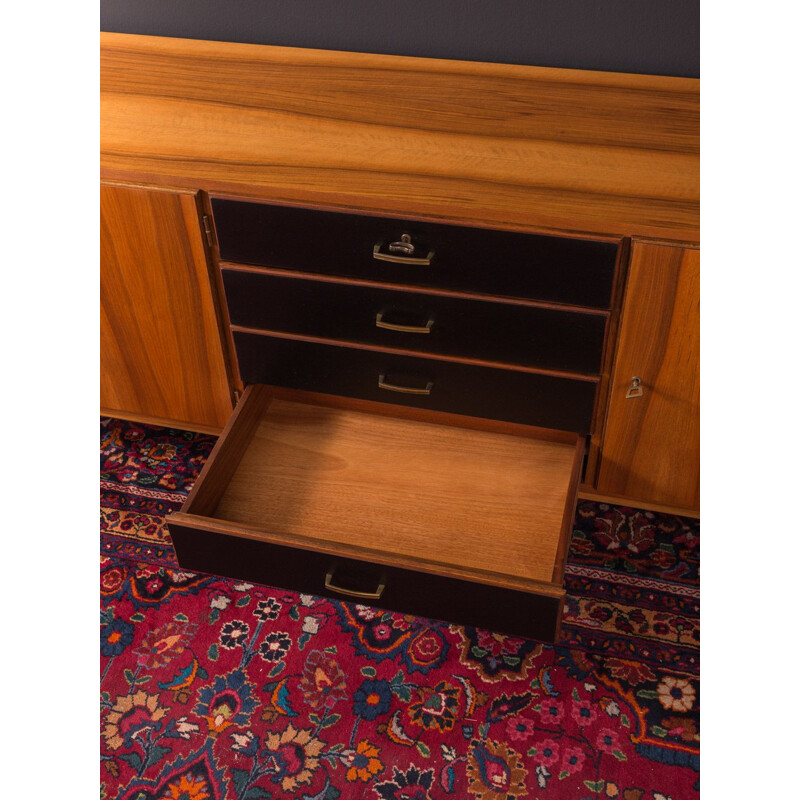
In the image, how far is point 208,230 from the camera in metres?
1.35

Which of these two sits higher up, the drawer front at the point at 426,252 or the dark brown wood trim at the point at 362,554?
the drawer front at the point at 426,252

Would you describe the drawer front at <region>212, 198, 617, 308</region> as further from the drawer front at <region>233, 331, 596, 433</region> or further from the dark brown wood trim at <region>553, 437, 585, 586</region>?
the dark brown wood trim at <region>553, 437, 585, 586</region>

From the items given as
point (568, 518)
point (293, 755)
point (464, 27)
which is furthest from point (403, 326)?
point (293, 755)

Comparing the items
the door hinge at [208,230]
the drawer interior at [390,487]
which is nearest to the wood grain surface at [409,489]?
the drawer interior at [390,487]

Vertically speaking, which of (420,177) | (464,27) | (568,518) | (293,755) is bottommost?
(293,755)

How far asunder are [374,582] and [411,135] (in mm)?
652

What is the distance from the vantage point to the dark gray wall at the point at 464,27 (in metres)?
1.40

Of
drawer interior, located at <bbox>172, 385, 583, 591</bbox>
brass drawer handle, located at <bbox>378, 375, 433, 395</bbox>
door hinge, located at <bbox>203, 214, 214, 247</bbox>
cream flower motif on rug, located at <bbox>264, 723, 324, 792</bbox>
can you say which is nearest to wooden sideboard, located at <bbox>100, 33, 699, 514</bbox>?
door hinge, located at <bbox>203, 214, 214, 247</bbox>

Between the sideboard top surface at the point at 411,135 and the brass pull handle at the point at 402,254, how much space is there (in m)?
0.05

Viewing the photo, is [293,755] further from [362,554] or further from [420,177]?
[420,177]

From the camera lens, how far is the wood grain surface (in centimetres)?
137

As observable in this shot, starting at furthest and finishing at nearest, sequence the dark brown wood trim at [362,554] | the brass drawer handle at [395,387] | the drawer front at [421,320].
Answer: the brass drawer handle at [395,387] → the drawer front at [421,320] → the dark brown wood trim at [362,554]

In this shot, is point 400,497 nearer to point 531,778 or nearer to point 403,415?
point 403,415

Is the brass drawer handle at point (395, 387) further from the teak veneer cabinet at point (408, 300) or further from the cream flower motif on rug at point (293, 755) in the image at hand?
the cream flower motif on rug at point (293, 755)
